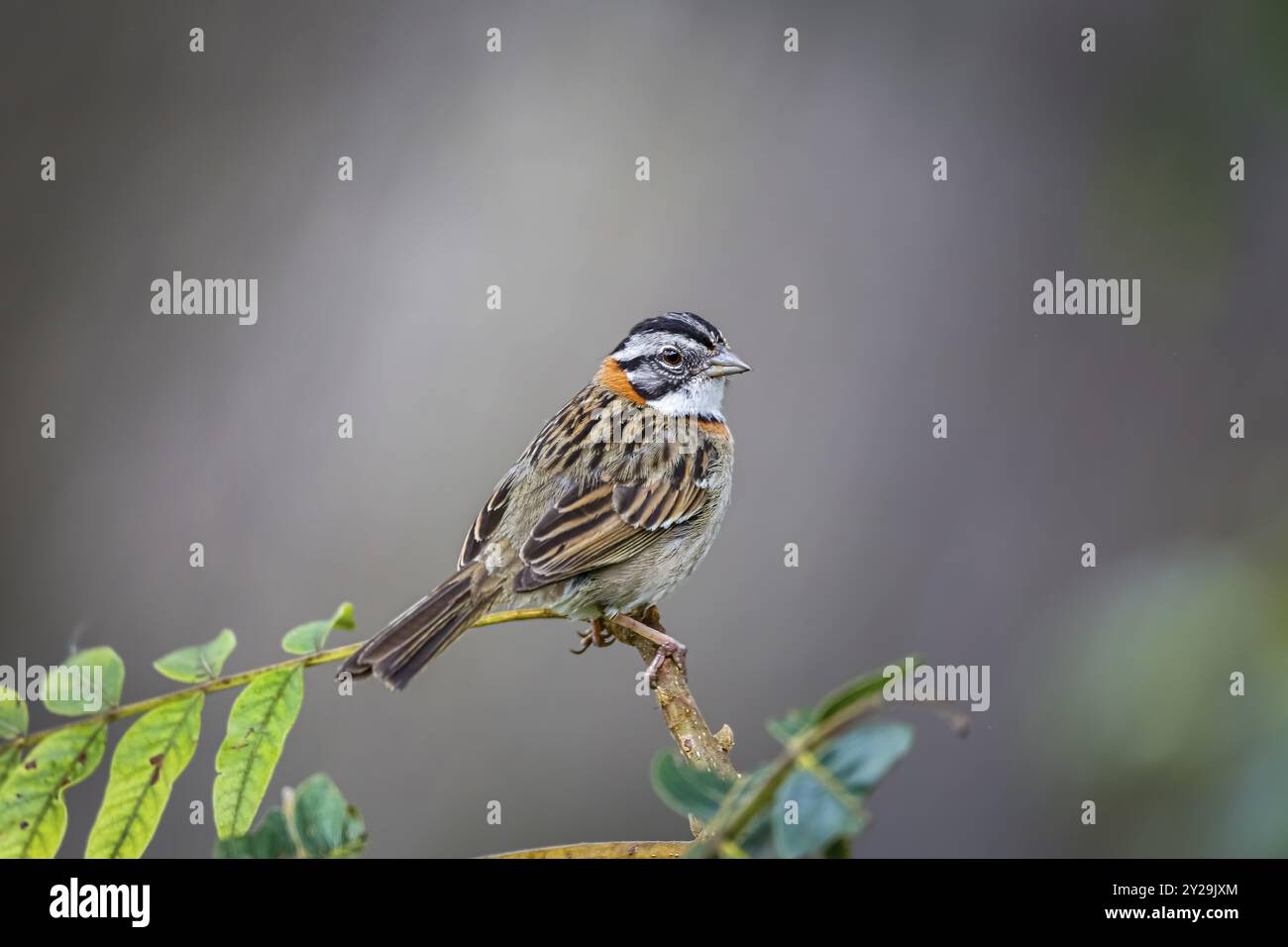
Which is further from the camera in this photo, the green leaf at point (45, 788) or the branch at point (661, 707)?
the branch at point (661, 707)

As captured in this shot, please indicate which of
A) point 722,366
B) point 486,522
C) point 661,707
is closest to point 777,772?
point 661,707

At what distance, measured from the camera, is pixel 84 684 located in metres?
2.56

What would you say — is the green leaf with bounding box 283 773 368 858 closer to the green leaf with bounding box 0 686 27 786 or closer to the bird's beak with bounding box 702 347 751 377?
the green leaf with bounding box 0 686 27 786

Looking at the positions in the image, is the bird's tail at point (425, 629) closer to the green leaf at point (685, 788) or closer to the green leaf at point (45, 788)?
the green leaf at point (45, 788)

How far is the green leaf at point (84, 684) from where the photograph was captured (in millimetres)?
2527

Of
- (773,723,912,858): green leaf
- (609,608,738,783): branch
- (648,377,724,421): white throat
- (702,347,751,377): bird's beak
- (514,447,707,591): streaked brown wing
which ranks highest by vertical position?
(702,347,751,377): bird's beak

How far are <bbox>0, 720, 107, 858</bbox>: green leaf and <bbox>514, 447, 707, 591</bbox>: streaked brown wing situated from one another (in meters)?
2.36

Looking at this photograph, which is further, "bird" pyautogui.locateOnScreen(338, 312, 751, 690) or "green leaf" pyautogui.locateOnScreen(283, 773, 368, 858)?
"bird" pyautogui.locateOnScreen(338, 312, 751, 690)

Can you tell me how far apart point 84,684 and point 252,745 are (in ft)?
1.16

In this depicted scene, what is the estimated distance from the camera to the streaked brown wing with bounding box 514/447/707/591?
16.2 feet

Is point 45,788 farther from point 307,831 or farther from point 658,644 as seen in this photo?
point 658,644

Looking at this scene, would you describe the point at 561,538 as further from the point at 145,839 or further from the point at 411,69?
the point at 411,69

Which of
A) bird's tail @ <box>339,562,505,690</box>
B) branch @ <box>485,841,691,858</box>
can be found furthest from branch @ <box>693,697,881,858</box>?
bird's tail @ <box>339,562,505,690</box>

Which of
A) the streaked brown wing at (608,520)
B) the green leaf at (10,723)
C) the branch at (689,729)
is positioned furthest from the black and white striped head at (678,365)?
the green leaf at (10,723)
